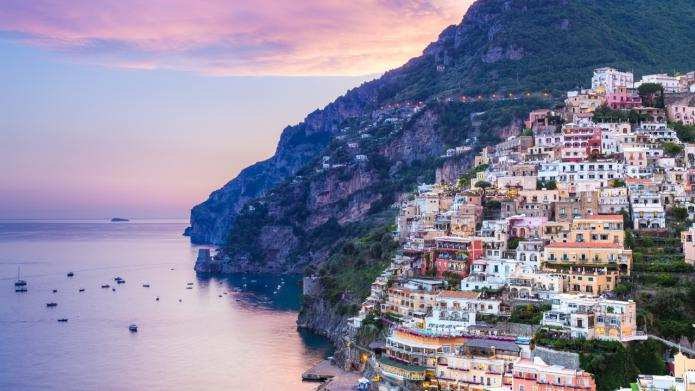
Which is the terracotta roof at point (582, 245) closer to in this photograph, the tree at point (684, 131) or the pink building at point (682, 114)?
the tree at point (684, 131)

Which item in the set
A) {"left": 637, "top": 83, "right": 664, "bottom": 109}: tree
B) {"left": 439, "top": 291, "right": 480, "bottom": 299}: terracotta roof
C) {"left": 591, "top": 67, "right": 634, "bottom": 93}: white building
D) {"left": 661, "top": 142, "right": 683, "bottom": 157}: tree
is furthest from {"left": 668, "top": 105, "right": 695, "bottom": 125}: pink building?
{"left": 439, "top": 291, "right": 480, "bottom": 299}: terracotta roof

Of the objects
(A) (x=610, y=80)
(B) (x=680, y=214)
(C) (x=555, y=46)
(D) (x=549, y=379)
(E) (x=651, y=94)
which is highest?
(C) (x=555, y=46)

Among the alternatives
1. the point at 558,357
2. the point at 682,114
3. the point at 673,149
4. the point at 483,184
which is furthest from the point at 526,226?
the point at 682,114

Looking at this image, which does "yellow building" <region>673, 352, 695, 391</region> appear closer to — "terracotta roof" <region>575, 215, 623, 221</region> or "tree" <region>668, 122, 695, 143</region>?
"terracotta roof" <region>575, 215, 623, 221</region>

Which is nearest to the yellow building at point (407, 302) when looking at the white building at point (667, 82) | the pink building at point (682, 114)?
the pink building at point (682, 114)

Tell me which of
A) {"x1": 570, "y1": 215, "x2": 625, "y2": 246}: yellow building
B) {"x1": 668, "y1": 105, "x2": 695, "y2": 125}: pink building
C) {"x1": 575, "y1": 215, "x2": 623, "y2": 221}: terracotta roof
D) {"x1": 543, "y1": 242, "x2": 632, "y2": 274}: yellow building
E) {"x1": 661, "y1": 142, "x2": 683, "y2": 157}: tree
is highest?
{"x1": 668, "y1": 105, "x2": 695, "y2": 125}: pink building

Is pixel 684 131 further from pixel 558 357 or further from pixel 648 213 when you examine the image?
pixel 558 357
